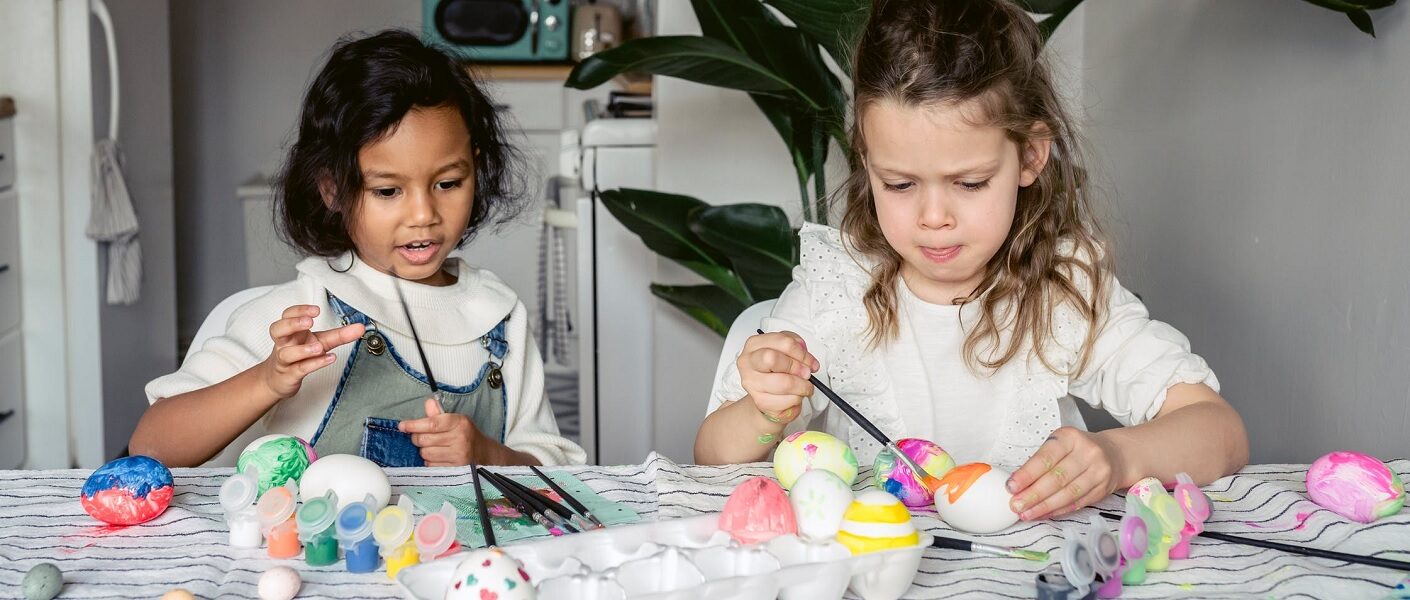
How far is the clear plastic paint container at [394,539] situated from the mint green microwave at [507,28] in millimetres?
3335

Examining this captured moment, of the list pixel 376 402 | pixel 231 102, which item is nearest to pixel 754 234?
pixel 376 402

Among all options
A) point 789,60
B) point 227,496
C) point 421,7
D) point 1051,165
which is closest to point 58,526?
point 227,496

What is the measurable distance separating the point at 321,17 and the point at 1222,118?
3.47 meters

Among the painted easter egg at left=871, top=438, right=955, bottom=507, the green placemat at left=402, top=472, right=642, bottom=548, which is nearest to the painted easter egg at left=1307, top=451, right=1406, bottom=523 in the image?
the painted easter egg at left=871, top=438, right=955, bottom=507

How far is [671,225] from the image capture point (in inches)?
72.6

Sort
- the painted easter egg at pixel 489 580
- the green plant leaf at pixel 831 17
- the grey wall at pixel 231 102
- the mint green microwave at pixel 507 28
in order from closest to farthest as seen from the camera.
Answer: the painted easter egg at pixel 489 580, the green plant leaf at pixel 831 17, the mint green microwave at pixel 507 28, the grey wall at pixel 231 102

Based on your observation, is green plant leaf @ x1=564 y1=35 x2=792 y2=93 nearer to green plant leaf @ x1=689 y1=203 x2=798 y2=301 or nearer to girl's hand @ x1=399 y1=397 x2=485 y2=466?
green plant leaf @ x1=689 y1=203 x2=798 y2=301

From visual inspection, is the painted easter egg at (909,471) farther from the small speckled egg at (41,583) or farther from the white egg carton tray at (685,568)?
the small speckled egg at (41,583)

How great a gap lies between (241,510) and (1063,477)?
0.58 m

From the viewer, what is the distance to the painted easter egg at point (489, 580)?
0.63m

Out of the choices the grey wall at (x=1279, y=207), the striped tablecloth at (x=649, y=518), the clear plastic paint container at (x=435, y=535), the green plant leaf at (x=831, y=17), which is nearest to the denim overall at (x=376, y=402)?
the striped tablecloth at (x=649, y=518)

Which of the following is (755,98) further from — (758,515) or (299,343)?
(758,515)

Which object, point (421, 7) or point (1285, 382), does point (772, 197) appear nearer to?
point (1285, 382)

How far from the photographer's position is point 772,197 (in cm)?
215
